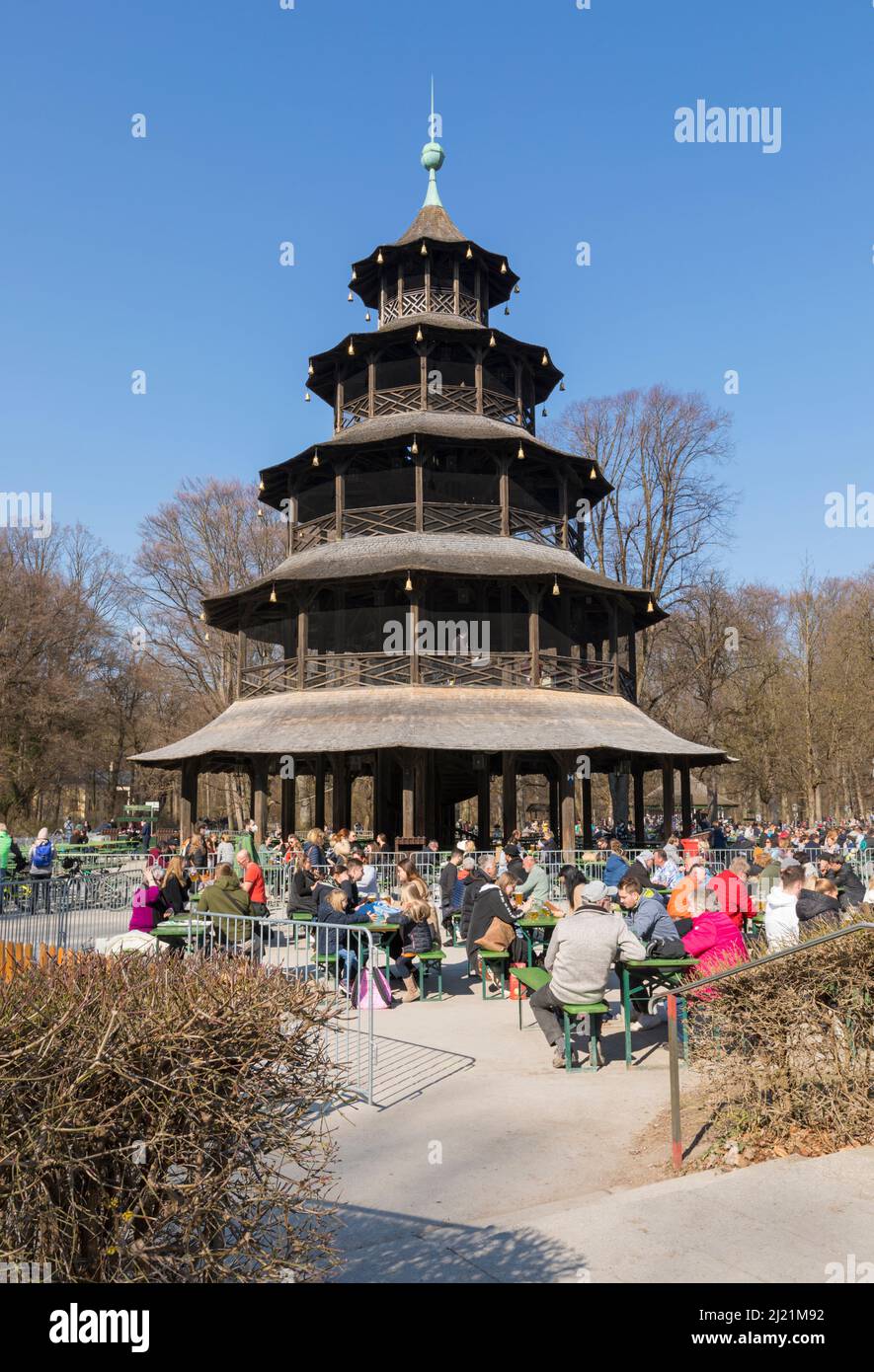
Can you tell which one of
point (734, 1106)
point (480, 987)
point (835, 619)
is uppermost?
point (835, 619)

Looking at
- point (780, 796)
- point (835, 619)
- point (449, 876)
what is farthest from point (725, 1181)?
point (780, 796)

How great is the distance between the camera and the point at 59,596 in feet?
159

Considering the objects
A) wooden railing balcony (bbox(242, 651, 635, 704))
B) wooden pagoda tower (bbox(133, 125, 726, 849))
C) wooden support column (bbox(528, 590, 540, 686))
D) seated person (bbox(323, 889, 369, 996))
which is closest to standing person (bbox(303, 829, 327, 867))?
wooden pagoda tower (bbox(133, 125, 726, 849))

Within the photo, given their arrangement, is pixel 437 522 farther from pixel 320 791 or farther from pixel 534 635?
pixel 320 791

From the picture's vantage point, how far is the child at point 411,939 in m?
12.3

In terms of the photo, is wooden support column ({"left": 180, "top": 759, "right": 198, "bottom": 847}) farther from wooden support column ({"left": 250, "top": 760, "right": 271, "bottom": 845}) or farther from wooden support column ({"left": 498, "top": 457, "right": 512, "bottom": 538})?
wooden support column ({"left": 498, "top": 457, "right": 512, "bottom": 538})


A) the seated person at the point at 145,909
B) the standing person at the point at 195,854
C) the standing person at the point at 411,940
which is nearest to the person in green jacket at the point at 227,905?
the seated person at the point at 145,909

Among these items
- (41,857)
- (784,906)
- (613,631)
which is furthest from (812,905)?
(613,631)

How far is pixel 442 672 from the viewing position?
27.4 meters

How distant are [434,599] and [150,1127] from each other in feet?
92.2

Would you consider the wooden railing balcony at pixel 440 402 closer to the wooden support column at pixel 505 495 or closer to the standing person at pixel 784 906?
the wooden support column at pixel 505 495

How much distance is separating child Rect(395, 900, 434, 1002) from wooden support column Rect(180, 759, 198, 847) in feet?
54.8

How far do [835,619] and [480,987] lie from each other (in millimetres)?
47258
